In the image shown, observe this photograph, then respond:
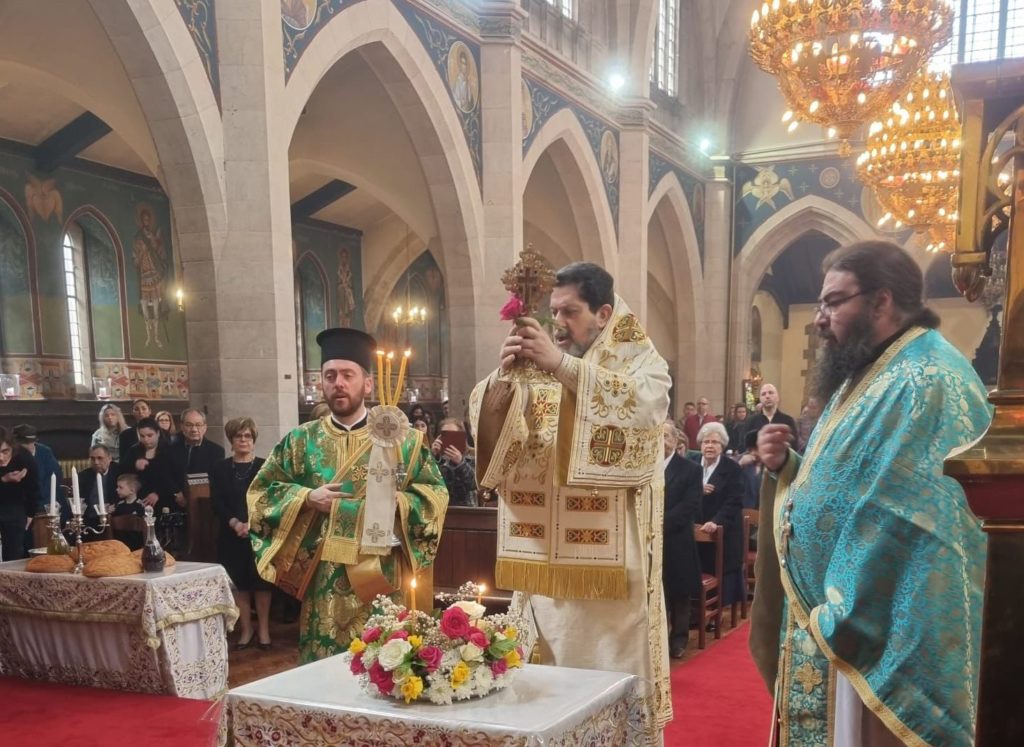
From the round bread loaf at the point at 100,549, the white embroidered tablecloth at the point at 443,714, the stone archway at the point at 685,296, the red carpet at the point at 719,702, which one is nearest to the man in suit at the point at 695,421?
the stone archway at the point at 685,296

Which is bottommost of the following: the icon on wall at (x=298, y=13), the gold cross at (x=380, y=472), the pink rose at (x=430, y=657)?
the pink rose at (x=430, y=657)

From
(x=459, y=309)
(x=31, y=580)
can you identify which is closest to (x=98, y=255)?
(x=459, y=309)

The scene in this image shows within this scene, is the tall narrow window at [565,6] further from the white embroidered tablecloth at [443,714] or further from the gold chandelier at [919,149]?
the white embroidered tablecloth at [443,714]

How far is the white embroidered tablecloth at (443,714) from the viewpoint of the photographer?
2145 mm

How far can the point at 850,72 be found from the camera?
865 centimetres

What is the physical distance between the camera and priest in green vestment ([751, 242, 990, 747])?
196 centimetres

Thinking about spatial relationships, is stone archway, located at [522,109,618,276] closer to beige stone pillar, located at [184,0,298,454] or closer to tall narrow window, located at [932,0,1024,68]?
beige stone pillar, located at [184,0,298,454]

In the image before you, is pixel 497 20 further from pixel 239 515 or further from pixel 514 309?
pixel 514 309

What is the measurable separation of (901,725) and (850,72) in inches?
316

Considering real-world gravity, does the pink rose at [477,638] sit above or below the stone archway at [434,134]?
below

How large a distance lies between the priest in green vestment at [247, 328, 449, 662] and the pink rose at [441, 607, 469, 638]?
43.4 inches

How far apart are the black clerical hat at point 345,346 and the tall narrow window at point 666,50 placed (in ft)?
54.0

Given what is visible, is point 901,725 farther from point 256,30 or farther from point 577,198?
point 577,198

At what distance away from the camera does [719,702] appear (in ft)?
16.9
